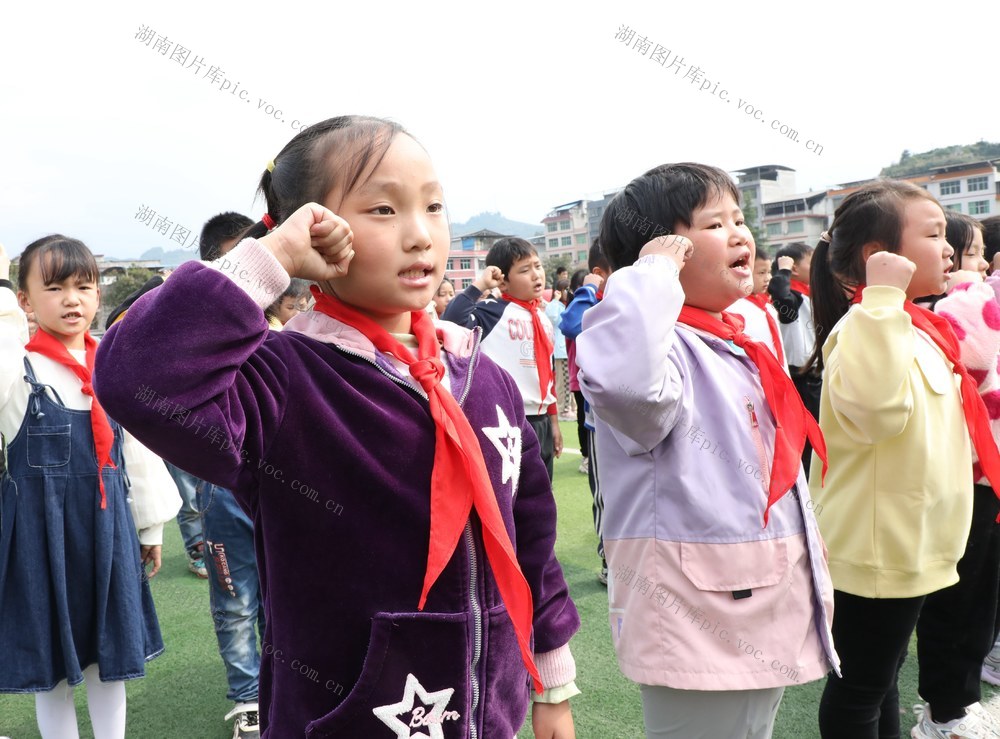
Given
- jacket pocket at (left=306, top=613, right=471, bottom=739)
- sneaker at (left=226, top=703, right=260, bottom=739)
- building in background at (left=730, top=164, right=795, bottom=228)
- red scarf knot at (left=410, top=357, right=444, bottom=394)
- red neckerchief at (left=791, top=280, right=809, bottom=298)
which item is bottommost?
sneaker at (left=226, top=703, right=260, bottom=739)

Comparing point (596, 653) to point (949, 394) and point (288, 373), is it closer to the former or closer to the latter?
point (949, 394)

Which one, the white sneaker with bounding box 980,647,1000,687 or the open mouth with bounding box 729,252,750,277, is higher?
the open mouth with bounding box 729,252,750,277

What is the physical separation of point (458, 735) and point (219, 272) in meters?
0.80

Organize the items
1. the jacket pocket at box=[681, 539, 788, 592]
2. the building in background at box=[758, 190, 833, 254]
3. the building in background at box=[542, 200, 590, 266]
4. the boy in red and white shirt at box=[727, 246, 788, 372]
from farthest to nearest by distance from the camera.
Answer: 1. the building in background at box=[542, 200, 590, 266]
2. the building in background at box=[758, 190, 833, 254]
3. the boy in red and white shirt at box=[727, 246, 788, 372]
4. the jacket pocket at box=[681, 539, 788, 592]

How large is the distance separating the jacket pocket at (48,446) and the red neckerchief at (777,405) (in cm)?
199

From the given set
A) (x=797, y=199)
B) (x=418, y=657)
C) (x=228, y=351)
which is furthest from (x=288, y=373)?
(x=797, y=199)

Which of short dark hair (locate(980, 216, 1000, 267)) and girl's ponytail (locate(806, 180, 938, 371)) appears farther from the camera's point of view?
short dark hair (locate(980, 216, 1000, 267))

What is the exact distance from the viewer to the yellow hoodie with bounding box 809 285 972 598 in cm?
180

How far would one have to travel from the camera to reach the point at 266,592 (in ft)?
3.96

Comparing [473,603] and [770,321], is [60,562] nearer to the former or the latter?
[473,603]

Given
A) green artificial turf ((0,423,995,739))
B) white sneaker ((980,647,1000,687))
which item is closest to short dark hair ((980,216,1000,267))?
white sneaker ((980,647,1000,687))

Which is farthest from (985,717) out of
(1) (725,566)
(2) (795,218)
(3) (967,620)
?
(2) (795,218)

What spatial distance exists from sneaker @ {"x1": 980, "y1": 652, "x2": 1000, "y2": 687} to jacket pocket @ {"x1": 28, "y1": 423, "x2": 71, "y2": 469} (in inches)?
138

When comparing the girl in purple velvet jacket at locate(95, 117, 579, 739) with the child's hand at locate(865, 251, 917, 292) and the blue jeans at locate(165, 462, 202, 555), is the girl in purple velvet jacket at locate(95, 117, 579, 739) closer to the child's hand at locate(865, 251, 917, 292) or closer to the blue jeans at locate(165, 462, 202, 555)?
the child's hand at locate(865, 251, 917, 292)
